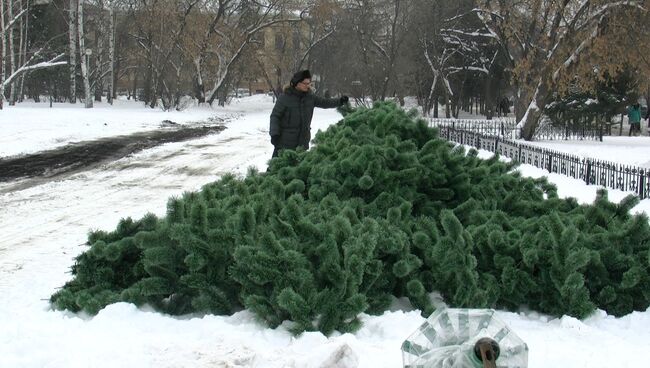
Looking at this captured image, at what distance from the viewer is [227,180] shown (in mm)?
6605

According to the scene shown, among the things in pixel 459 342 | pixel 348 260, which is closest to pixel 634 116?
pixel 348 260

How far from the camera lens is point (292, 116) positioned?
9.91 meters

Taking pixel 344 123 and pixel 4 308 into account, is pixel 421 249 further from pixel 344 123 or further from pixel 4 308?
pixel 4 308

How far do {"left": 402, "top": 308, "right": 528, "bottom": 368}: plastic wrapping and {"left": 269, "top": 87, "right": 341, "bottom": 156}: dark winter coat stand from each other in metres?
6.66

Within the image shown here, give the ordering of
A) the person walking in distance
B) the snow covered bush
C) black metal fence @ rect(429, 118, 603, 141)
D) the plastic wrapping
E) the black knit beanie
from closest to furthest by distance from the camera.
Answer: the plastic wrapping → the snow covered bush → the black knit beanie → black metal fence @ rect(429, 118, 603, 141) → the person walking in distance

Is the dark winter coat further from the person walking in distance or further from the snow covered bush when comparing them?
the person walking in distance

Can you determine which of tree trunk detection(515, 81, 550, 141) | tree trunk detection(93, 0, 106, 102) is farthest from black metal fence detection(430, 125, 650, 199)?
tree trunk detection(93, 0, 106, 102)

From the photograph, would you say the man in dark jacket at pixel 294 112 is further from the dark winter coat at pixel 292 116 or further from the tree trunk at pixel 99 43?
the tree trunk at pixel 99 43

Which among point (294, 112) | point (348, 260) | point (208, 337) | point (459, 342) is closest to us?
point (459, 342)

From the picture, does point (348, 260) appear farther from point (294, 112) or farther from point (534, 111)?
point (534, 111)

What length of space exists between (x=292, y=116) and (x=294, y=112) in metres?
0.06

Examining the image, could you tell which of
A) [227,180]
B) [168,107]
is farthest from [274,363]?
[168,107]

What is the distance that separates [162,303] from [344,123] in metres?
2.85

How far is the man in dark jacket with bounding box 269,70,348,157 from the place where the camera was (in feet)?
32.1
